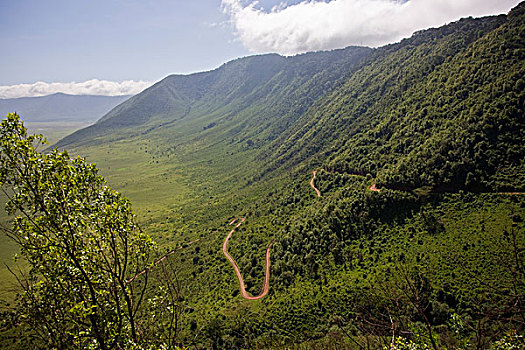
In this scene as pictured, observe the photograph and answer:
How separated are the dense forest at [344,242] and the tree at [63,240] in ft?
0.16

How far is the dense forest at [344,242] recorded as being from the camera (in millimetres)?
6867

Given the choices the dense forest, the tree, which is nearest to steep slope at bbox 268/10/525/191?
the dense forest

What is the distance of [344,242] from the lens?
47.1 metres

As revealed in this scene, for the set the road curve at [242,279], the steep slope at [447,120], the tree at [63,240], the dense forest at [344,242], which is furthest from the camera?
the road curve at [242,279]

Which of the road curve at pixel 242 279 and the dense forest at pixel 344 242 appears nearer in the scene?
the dense forest at pixel 344 242

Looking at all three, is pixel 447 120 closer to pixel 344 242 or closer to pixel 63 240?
pixel 344 242

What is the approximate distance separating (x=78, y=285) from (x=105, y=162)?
215632mm

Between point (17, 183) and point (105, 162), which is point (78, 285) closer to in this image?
point (17, 183)

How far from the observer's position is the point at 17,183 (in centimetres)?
652

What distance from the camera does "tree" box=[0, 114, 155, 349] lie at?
261 inches

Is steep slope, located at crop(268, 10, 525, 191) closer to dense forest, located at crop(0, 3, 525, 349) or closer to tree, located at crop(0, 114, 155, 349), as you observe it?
dense forest, located at crop(0, 3, 525, 349)

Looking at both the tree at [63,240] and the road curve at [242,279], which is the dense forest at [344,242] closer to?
the tree at [63,240]

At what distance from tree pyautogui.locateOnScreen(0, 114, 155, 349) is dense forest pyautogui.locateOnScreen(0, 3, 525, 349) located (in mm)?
49

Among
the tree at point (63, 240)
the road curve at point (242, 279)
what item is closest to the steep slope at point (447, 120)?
the road curve at point (242, 279)
